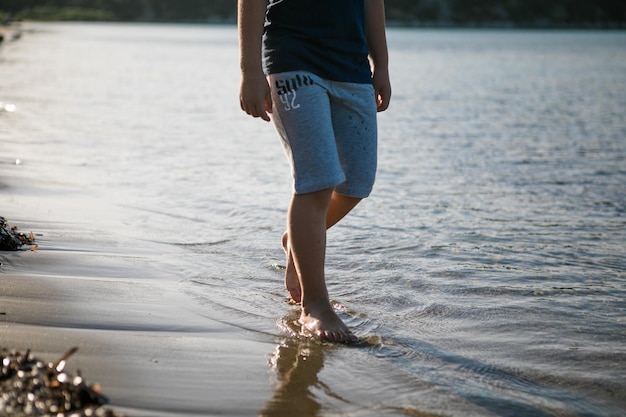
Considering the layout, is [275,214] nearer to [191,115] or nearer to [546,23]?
[191,115]

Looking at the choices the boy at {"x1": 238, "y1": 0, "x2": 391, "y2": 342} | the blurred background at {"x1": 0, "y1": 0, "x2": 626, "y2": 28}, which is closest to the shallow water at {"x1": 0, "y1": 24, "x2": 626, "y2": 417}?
the boy at {"x1": 238, "y1": 0, "x2": 391, "y2": 342}

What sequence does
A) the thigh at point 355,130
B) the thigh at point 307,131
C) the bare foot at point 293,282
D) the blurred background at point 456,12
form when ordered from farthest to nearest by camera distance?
1. the blurred background at point 456,12
2. the bare foot at point 293,282
3. the thigh at point 355,130
4. the thigh at point 307,131

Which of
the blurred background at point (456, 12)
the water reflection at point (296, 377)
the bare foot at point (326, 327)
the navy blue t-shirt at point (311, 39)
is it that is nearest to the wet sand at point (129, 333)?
the water reflection at point (296, 377)

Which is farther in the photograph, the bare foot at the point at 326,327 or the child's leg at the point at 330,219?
the child's leg at the point at 330,219

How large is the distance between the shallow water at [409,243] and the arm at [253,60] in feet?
3.17

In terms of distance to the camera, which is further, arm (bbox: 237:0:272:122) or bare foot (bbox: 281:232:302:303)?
bare foot (bbox: 281:232:302:303)

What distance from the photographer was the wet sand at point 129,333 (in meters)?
2.86

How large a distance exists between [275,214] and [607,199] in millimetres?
3250

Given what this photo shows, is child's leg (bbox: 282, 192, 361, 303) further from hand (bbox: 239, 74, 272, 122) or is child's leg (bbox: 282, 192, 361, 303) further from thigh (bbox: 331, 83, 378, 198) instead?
hand (bbox: 239, 74, 272, 122)

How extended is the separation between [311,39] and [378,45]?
0.58 meters

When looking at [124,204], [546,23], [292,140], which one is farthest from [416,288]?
[546,23]

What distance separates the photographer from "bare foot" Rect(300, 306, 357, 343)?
143 inches

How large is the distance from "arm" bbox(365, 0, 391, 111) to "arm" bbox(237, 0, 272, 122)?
2.08ft

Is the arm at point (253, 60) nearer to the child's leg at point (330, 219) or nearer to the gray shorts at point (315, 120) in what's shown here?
the gray shorts at point (315, 120)
